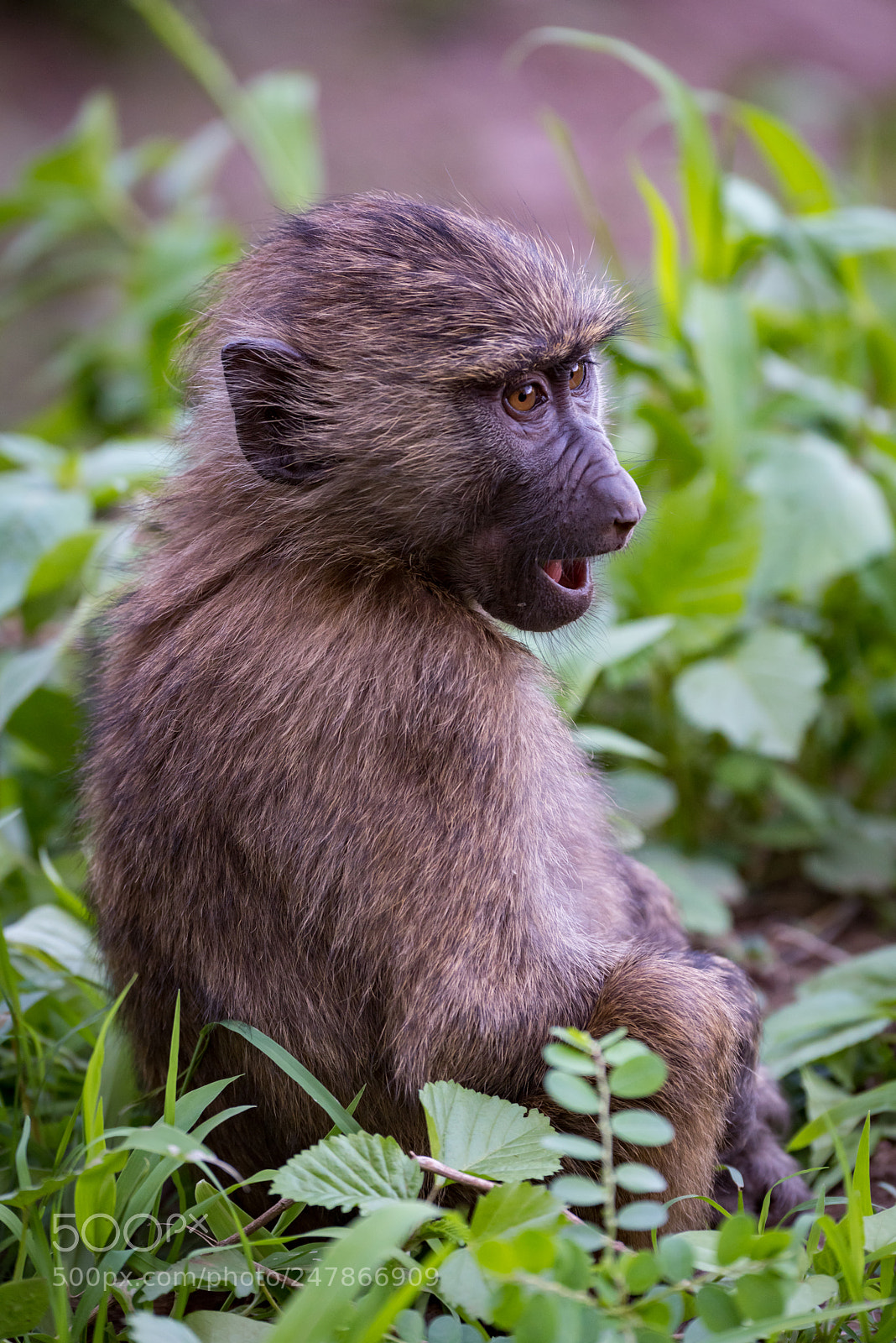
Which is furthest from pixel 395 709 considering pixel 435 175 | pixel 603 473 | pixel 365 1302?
pixel 435 175

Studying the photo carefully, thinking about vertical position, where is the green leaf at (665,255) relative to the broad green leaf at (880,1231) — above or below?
above

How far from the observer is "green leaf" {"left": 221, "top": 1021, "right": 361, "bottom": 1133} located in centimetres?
207

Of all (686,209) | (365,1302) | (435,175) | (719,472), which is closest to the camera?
(365,1302)

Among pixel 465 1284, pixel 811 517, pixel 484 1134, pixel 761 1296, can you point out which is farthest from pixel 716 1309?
pixel 811 517

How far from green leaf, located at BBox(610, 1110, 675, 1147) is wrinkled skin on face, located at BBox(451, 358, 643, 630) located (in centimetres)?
105

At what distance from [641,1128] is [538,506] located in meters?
1.18

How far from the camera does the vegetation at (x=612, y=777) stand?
1.68 meters

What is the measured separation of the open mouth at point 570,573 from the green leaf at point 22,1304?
1509 mm

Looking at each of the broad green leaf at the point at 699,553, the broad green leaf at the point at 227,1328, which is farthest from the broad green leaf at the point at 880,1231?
the broad green leaf at the point at 699,553

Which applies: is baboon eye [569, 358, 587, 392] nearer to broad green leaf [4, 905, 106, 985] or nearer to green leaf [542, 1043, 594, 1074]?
green leaf [542, 1043, 594, 1074]

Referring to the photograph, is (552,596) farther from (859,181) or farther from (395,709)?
(859,181)

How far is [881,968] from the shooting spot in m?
2.88

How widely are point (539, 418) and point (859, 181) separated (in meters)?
3.81

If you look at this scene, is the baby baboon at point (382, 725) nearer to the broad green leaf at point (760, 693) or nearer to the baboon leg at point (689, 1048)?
→ the baboon leg at point (689, 1048)
